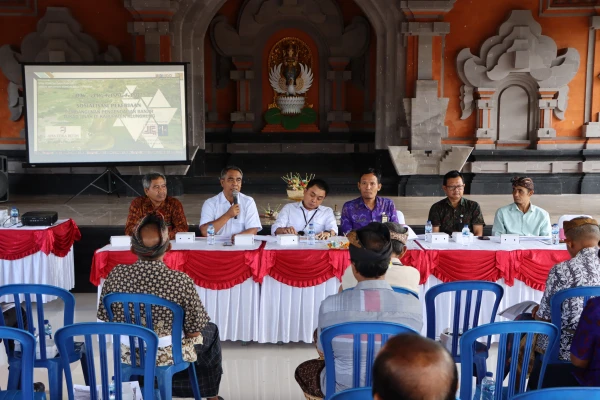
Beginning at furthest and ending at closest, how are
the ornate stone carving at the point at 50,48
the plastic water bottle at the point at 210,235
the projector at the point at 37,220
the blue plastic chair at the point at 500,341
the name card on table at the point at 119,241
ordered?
the ornate stone carving at the point at 50,48 → the projector at the point at 37,220 → the plastic water bottle at the point at 210,235 → the name card on table at the point at 119,241 → the blue plastic chair at the point at 500,341

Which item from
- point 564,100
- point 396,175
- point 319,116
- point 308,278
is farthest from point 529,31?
point 308,278

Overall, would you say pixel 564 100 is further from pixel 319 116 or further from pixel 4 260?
pixel 4 260

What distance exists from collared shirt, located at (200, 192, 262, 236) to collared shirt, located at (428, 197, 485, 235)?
4.54ft

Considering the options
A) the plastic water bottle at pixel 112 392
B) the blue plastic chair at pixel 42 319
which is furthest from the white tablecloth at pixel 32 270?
the plastic water bottle at pixel 112 392

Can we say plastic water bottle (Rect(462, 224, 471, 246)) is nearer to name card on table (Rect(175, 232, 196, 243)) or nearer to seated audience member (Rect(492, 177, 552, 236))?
seated audience member (Rect(492, 177, 552, 236))

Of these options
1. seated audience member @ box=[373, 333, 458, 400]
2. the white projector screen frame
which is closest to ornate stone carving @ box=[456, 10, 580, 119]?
the white projector screen frame

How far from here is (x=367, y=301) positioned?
2.39 metres

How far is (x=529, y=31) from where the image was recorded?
401 inches

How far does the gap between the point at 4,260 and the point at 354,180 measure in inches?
251

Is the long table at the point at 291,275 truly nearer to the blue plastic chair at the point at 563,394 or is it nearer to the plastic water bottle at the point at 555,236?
the plastic water bottle at the point at 555,236

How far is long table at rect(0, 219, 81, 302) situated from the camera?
16.1ft

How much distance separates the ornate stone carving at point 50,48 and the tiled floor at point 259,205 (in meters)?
1.87

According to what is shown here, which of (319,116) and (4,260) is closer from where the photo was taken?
→ (4,260)

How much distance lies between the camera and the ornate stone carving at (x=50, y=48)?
32.7 feet
